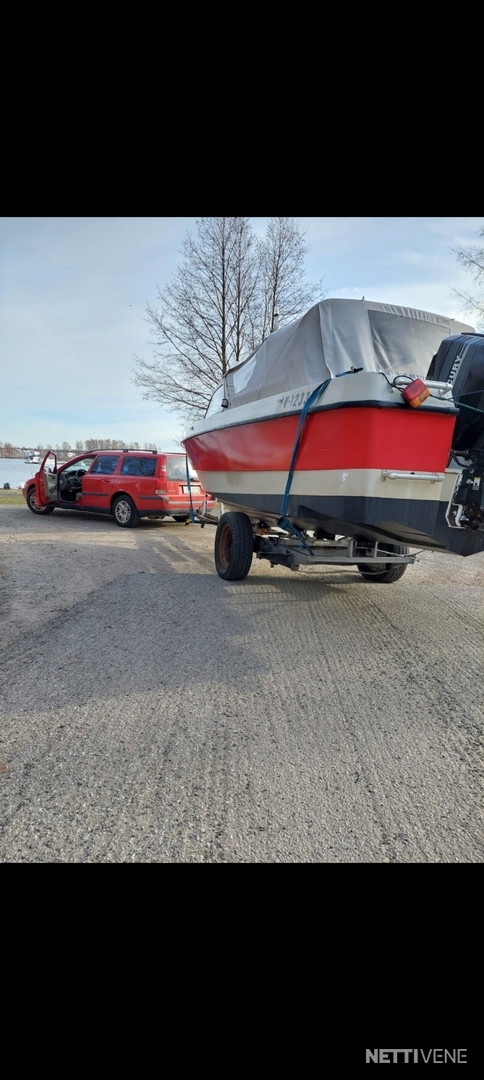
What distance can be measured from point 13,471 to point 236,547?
887 inches

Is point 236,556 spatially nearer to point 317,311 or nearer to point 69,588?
point 69,588

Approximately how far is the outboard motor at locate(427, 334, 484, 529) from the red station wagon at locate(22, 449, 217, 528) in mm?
5640

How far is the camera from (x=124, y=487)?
9625 mm

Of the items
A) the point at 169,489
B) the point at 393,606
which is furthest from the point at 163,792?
the point at 169,489

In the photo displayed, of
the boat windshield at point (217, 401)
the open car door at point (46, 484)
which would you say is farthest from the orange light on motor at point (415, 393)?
the open car door at point (46, 484)

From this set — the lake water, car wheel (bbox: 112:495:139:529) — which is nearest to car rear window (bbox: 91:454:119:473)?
car wheel (bbox: 112:495:139:529)

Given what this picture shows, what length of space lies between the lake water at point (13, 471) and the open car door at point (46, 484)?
10.9m

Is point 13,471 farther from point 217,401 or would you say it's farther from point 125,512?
point 217,401

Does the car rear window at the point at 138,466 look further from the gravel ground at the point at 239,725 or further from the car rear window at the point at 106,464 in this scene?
the gravel ground at the point at 239,725

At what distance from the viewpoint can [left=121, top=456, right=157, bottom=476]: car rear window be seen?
368 inches

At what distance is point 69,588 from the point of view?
503cm

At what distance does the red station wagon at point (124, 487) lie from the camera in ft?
30.5

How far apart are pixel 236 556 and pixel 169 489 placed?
448cm

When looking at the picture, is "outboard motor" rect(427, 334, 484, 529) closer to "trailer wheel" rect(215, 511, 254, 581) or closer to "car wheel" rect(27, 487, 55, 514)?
"trailer wheel" rect(215, 511, 254, 581)
